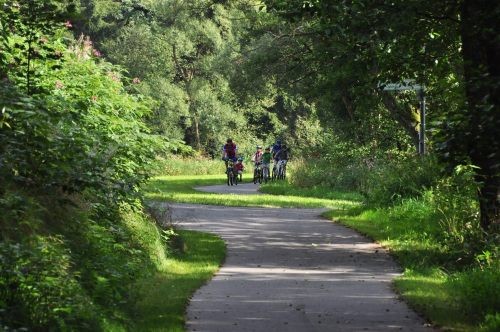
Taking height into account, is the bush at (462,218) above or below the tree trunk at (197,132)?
below

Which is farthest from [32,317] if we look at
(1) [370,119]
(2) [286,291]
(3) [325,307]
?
(1) [370,119]

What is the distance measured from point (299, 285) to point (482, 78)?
4352mm

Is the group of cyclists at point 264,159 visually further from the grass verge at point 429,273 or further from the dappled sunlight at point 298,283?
the dappled sunlight at point 298,283

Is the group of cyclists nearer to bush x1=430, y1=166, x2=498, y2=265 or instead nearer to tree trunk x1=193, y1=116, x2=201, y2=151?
bush x1=430, y1=166, x2=498, y2=265

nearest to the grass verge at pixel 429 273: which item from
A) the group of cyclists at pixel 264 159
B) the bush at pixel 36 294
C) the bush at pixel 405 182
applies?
the bush at pixel 405 182

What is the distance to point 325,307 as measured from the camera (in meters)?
10.9

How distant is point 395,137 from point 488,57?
83.2ft

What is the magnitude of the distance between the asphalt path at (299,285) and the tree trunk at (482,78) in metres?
1.95

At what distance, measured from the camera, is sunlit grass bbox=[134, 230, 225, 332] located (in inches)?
395

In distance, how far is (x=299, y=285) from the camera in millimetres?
12734

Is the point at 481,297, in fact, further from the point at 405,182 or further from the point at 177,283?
the point at 405,182

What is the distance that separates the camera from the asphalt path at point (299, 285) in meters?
10.1

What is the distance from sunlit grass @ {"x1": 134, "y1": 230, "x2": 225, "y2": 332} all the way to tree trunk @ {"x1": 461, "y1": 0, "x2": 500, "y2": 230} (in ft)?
11.5

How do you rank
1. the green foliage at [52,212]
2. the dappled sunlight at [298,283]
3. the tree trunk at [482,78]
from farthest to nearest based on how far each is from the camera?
the dappled sunlight at [298,283] → the tree trunk at [482,78] → the green foliage at [52,212]
